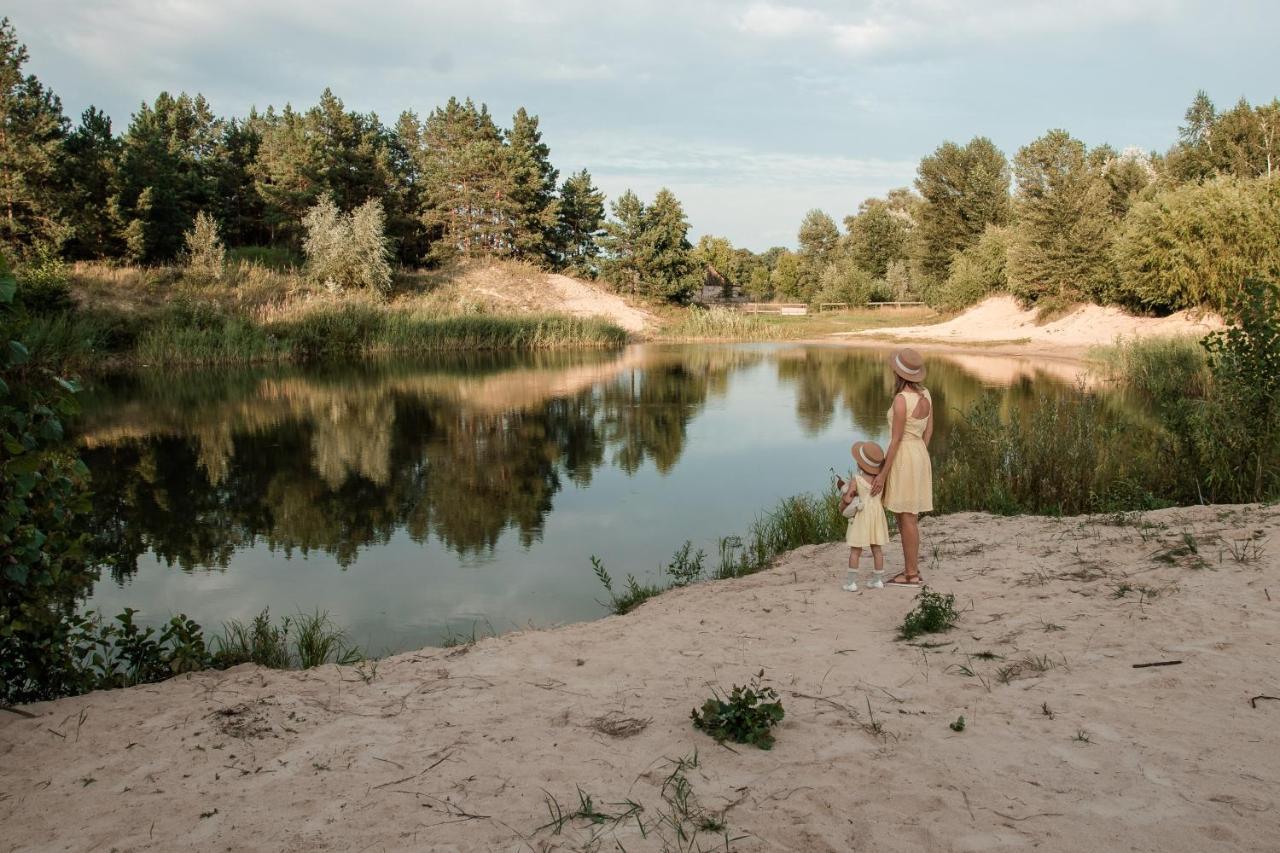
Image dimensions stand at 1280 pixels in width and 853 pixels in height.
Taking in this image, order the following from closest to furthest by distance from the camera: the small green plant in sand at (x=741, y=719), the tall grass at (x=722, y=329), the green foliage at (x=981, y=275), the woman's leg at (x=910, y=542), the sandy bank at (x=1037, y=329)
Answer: the small green plant in sand at (x=741, y=719)
the woman's leg at (x=910, y=542)
the sandy bank at (x=1037, y=329)
the green foliage at (x=981, y=275)
the tall grass at (x=722, y=329)

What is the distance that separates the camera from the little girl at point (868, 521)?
6.73 metres

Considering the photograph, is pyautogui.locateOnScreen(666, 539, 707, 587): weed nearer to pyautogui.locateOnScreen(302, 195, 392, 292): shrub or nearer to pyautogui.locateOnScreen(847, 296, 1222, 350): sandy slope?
pyautogui.locateOnScreen(847, 296, 1222, 350): sandy slope

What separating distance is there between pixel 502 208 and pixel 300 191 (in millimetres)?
12999

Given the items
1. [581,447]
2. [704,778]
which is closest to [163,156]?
[581,447]

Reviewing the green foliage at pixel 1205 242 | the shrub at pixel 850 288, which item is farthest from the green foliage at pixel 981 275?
the green foliage at pixel 1205 242

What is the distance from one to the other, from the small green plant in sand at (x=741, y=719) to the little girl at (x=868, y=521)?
2814mm

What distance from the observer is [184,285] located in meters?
38.2

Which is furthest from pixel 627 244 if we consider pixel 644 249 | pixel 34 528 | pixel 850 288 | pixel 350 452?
pixel 34 528

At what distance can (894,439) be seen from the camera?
6594 mm

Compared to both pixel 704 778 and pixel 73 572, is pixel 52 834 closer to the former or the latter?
pixel 73 572

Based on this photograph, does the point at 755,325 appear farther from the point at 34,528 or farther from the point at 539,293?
the point at 34,528

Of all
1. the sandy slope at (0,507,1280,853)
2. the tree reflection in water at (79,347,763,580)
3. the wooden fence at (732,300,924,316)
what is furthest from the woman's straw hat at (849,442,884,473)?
the wooden fence at (732,300,924,316)

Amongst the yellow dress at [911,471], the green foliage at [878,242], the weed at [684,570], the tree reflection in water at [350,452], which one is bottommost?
the weed at [684,570]

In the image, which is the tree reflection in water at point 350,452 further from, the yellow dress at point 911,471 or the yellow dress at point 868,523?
the yellow dress at point 911,471
